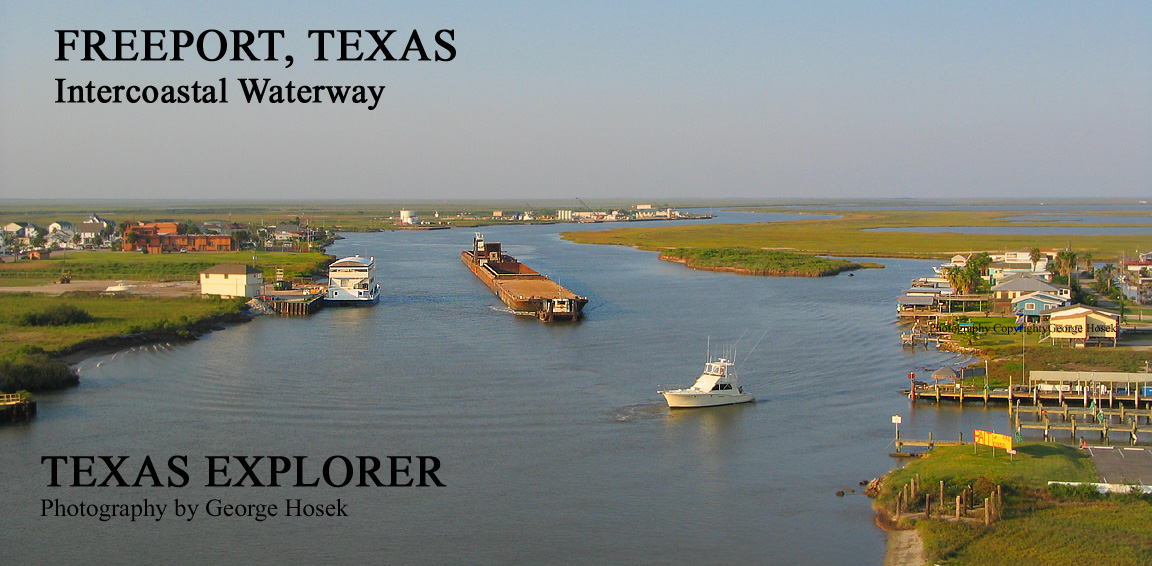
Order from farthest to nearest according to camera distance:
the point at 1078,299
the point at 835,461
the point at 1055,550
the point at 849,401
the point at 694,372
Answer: the point at 1078,299
the point at 694,372
the point at 849,401
the point at 835,461
the point at 1055,550

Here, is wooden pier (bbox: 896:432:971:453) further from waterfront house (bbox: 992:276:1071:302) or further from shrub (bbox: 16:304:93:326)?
shrub (bbox: 16:304:93:326)

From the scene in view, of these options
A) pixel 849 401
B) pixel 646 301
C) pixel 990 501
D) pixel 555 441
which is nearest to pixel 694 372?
pixel 849 401

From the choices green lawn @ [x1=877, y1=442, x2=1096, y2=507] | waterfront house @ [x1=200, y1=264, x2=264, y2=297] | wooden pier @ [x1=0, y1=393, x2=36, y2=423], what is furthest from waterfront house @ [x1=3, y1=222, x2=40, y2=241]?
green lawn @ [x1=877, y1=442, x2=1096, y2=507]

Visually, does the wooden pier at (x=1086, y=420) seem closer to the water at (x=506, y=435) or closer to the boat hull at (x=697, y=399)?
the water at (x=506, y=435)

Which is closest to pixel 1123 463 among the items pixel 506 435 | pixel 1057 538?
pixel 1057 538

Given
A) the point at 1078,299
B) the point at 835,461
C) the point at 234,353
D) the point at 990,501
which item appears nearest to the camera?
the point at 990,501

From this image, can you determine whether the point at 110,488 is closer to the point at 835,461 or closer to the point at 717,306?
the point at 835,461
